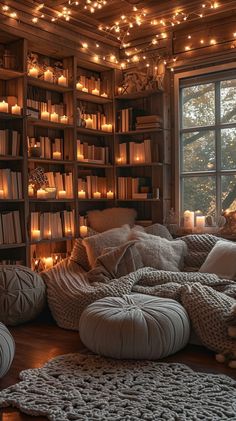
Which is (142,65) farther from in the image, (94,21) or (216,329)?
(216,329)

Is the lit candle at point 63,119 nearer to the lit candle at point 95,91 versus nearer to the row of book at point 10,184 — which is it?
the lit candle at point 95,91

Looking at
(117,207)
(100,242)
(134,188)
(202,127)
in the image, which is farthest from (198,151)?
(100,242)

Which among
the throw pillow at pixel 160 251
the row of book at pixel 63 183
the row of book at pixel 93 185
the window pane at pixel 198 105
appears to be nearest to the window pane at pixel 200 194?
the window pane at pixel 198 105

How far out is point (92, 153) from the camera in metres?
5.61

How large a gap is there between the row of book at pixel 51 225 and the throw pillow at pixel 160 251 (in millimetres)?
839

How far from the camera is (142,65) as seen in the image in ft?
18.6

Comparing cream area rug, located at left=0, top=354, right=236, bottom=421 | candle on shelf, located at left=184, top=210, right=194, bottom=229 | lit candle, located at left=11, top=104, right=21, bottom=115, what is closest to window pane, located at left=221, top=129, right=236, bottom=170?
candle on shelf, located at left=184, top=210, right=194, bottom=229

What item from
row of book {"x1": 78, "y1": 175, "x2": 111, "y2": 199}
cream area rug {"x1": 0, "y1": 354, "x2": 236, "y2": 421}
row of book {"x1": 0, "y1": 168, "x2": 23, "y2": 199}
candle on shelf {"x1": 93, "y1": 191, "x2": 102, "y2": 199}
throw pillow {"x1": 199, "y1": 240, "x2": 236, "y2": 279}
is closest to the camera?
cream area rug {"x1": 0, "y1": 354, "x2": 236, "y2": 421}

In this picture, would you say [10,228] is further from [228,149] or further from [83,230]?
[228,149]

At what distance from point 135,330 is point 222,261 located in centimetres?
137

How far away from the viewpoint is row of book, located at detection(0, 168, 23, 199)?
4.56m

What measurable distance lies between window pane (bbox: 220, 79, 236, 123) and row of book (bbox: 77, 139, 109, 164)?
54.5 inches

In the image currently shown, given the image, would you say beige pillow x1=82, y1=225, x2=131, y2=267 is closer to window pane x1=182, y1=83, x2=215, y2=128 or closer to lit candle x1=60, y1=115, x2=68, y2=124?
lit candle x1=60, y1=115, x2=68, y2=124

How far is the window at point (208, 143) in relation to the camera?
514 cm
